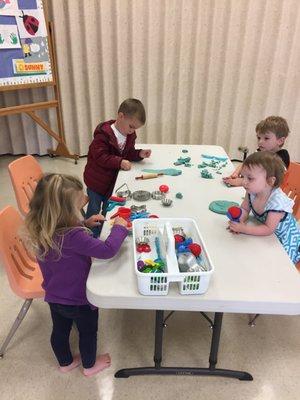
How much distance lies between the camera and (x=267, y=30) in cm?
301

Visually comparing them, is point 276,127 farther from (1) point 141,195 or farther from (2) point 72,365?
(2) point 72,365

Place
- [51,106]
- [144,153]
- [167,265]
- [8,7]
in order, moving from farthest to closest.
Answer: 1. [51,106]
2. [8,7]
3. [144,153]
4. [167,265]

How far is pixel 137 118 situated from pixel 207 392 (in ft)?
4.20

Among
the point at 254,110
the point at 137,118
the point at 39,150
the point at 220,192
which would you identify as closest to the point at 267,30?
the point at 254,110

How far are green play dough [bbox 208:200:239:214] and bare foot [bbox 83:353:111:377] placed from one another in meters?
0.77

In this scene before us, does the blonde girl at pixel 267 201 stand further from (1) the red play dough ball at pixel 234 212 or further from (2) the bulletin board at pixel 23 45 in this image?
(2) the bulletin board at pixel 23 45

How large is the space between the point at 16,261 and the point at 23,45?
217 cm

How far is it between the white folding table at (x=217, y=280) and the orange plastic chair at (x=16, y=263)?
389mm

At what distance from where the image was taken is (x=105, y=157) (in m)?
1.76

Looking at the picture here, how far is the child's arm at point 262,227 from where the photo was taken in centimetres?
121

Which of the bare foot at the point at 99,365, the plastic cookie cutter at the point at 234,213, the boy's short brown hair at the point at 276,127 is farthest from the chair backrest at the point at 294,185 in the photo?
the bare foot at the point at 99,365

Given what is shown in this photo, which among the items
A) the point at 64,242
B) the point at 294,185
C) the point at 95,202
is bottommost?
the point at 95,202

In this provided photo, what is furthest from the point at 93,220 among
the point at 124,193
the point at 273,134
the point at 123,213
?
the point at 273,134

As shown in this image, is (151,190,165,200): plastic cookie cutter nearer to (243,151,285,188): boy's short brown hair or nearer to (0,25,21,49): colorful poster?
(243,151,285,188): boy's short brown hair
